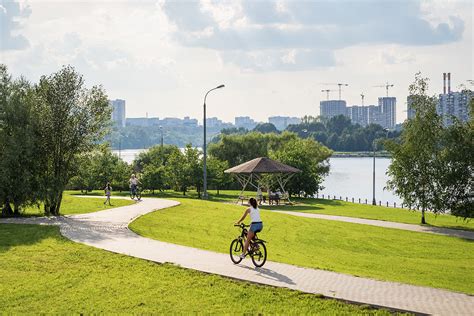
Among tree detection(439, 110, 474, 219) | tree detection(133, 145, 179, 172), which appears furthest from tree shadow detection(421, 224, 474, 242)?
tree detection(133, 145, 179, 172)

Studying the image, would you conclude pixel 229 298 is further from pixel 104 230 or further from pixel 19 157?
Answer: pixel 19 157

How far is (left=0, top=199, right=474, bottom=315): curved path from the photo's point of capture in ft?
37.6

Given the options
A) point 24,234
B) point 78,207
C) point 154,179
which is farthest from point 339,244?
point 154,179

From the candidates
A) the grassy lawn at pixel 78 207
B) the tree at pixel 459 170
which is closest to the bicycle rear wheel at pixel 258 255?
the grassy lawn at pixel 78 207

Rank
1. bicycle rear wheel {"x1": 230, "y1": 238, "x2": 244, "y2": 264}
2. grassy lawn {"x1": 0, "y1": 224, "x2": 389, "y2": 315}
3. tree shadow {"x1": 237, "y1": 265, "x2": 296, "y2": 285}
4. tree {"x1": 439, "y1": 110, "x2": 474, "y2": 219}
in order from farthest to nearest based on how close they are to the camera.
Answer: tree {"x1": 439, "y1": 110, "x2": 474, "y2": 219}
bicycle rear wheel {"x1": 230, "y1": 238, "x2": 244, "y2": 264}
tree shadow {"x1": 237, "y1": 265, "x2": 296, "y2": 285}
grassy lawn {"x1": 0, "y1": 224, "x2": 389, "y2": 315}

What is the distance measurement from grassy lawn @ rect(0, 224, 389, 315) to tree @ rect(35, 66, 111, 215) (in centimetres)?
1217

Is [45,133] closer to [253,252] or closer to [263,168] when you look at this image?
[253,252]

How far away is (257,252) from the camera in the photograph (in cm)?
1529

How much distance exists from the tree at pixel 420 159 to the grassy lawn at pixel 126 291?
907 inches

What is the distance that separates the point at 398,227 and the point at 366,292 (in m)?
19.5

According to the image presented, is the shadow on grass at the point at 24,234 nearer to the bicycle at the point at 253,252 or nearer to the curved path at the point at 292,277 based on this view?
the curved path at the point at 292,277

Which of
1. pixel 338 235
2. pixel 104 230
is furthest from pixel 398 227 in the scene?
pixel 104 230

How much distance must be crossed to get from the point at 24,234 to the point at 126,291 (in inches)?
375

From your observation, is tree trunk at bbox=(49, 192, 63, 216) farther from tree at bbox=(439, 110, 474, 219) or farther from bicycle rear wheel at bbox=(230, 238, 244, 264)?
tree at bbox=(439, 110, 474, 219)
